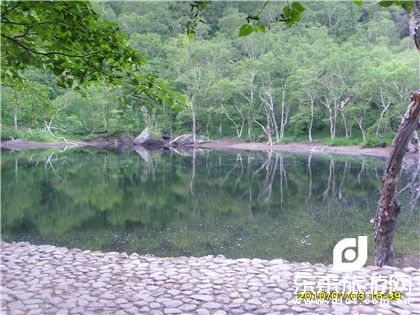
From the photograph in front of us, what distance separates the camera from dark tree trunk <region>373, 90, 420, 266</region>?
6.34m

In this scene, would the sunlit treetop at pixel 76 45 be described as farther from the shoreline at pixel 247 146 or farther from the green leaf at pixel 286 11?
the shoreline at pixel 247 146

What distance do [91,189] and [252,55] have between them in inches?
1554

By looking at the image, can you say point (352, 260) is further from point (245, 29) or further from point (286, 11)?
point (245, 29)

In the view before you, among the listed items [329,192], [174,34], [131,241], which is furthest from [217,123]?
[131,241]

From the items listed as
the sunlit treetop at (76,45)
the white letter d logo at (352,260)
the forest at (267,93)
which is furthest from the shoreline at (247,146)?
the sunlit treetop at (76,45)

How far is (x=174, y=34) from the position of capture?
69125 millimetres

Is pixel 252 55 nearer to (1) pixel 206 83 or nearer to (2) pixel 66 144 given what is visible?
(1) pixel 206 83
